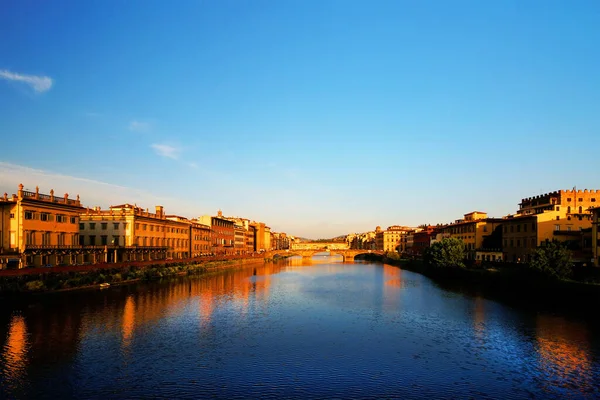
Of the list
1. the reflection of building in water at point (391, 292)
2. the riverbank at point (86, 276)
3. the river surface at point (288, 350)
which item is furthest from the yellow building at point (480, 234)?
the riverbank at point (86, 276)

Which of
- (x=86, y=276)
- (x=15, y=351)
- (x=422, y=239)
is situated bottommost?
(x=15, y=351)

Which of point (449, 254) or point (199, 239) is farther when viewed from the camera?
point (199, 239)

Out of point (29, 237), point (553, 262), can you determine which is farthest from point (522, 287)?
point (29, 237)

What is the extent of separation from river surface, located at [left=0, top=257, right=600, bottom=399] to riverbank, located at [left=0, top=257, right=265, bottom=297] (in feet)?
7.41

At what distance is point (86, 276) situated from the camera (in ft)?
182

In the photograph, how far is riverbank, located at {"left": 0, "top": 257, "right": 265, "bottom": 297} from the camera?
4581cm

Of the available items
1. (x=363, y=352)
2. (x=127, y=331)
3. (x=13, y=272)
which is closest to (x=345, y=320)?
(x=363, y=352)

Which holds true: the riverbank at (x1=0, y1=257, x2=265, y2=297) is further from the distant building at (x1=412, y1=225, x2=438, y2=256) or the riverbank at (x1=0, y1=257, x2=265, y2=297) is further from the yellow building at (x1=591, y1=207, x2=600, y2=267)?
the distant building at (x1=412, y1=225, x2=438, y2=256)

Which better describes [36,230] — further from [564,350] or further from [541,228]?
[541,228]

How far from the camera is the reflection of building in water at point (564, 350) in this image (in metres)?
25.0

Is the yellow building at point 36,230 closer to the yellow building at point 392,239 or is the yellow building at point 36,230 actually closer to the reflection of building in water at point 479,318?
the reflection of building in water at point 479,318

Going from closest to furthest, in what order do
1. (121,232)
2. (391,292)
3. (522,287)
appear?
(522,287) → (391,292) → (121,232)

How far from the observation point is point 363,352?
29250 mm

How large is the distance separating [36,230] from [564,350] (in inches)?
2152
